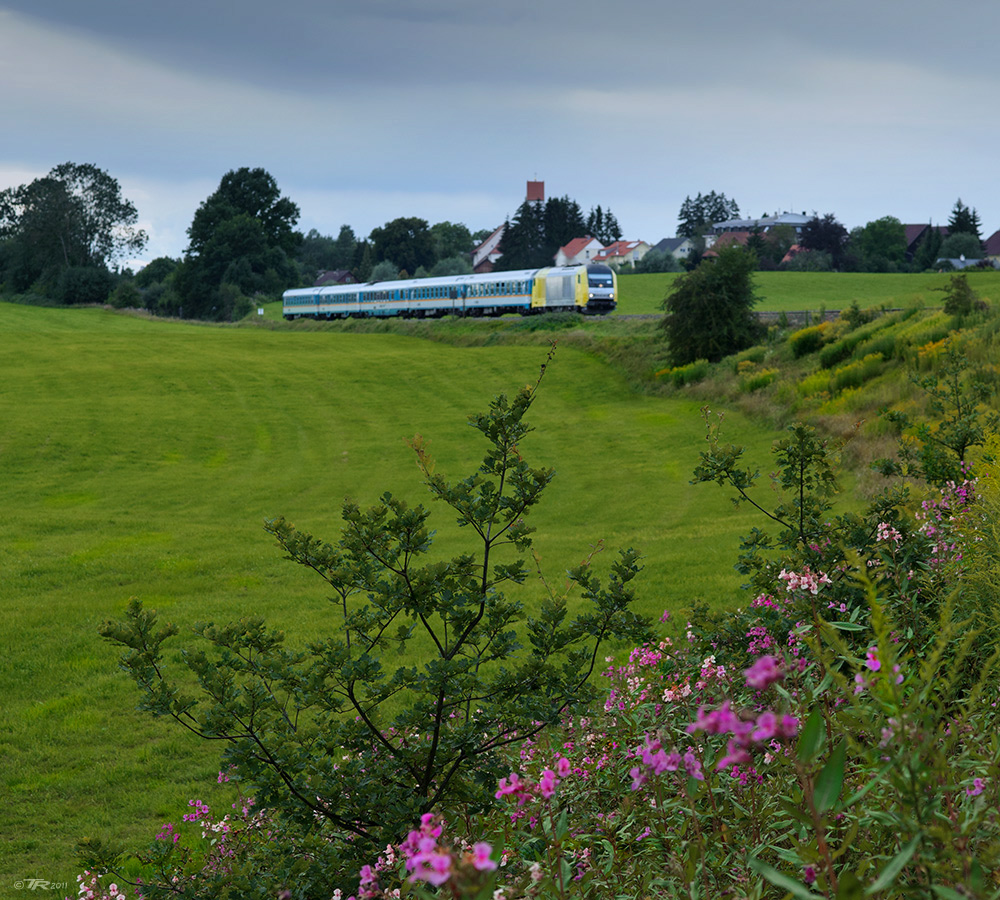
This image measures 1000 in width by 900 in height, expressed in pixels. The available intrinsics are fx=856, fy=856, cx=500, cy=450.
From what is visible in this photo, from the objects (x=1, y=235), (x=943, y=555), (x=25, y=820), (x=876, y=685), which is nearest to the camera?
(x=876, y=685)

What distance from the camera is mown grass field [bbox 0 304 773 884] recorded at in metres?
6.03

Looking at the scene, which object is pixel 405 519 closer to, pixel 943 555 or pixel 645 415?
pixel 943 555

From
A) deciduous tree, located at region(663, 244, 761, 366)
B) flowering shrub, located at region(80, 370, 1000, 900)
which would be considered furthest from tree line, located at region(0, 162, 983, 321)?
flowering shrub, located at region(80, 370, 1000, 900)

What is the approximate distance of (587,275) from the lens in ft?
133

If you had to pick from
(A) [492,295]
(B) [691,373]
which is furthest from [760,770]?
(A) [492,295]

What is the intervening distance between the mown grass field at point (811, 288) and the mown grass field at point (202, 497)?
1853 centimetres

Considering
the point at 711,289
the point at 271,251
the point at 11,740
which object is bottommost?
the point at 11,740

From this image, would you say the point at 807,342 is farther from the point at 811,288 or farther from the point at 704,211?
the point at 704,211

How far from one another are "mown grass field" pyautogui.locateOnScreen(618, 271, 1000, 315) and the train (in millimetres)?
2460

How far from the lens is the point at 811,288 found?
53.8 metres

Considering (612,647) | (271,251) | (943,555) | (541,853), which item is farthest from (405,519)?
(271,251)

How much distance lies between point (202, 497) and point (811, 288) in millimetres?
46468

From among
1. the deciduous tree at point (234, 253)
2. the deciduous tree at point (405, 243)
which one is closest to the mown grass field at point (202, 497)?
the deciduous tree at point (234, 253)

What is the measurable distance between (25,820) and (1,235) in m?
89.8
